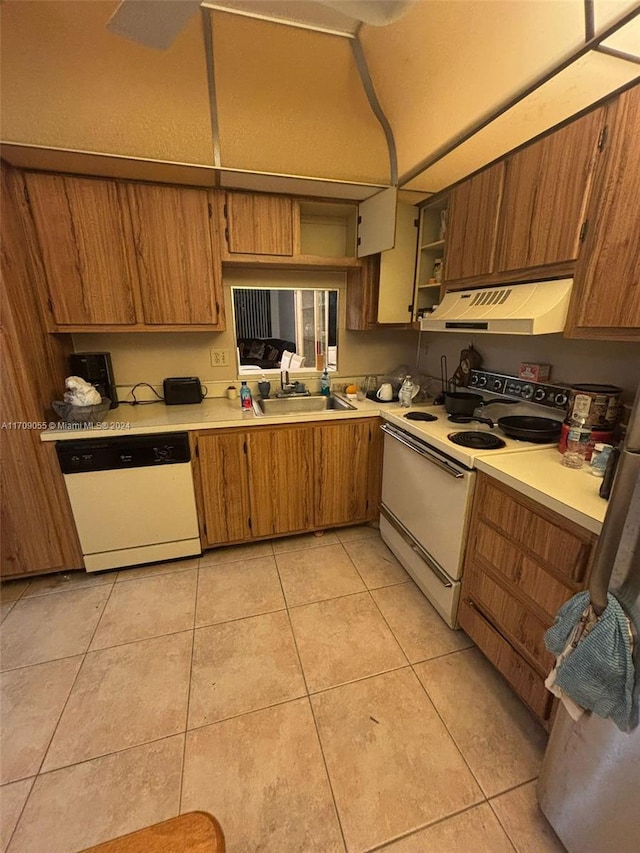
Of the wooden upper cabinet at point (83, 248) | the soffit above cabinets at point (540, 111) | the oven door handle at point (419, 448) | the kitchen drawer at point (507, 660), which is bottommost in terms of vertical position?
the kitchen drawer at point (507, 660)

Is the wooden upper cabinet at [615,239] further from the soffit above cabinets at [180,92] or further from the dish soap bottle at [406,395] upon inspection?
Result: the soffit above cabinets at [180,92]

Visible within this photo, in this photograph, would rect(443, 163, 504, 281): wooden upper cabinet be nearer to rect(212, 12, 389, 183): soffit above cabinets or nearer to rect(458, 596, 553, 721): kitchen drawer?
rect(212, 12, 389, 183): soffit above cabinets

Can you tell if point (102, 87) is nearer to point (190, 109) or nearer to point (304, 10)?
point (190, 109)

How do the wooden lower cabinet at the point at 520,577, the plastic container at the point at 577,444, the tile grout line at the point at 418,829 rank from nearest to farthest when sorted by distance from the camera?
the tile grout line at the point at 418,829
the wooden lower cabinet at the point at 520,577
the plastic container at the point at 577,444

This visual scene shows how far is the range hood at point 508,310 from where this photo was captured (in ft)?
4.41

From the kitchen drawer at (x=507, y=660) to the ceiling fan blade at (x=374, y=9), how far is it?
1942 mm

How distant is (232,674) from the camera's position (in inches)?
58.5

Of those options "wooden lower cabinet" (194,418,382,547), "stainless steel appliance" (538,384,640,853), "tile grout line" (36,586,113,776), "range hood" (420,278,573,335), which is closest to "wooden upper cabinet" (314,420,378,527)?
"wooden lower cabinet" (194,418,382,547)

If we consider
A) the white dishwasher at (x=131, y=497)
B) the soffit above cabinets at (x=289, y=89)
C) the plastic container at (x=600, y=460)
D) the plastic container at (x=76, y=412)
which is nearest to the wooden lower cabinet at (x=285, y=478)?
the white dishwasher at (x=131, y=497)

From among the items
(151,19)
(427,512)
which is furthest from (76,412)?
(427,512)

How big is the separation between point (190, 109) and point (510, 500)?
2.17 metres

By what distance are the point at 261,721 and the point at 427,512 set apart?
111 cm

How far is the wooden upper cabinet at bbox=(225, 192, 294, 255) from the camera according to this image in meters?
1.99

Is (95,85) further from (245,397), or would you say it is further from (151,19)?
(245,397)
